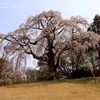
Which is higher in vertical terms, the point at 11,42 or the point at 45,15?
the point at 45,15

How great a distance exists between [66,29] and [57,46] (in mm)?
2106

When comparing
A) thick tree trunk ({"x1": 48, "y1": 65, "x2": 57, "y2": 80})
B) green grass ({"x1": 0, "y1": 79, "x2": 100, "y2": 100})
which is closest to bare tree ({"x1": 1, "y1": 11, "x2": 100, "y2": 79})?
thick tree trunk ({"x1": 48, "y1": 65, "x2": 57, "y2": 80})

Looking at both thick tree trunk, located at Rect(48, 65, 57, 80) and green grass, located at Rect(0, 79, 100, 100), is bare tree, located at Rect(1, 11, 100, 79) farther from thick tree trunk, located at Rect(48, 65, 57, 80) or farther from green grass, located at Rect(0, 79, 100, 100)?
green grass, located at Rect(0, 79, 100, 100)

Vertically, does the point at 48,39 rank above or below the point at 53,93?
above

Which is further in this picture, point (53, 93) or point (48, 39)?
point (48, 39)

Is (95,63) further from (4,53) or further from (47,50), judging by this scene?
(4,53)

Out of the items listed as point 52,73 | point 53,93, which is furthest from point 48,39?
point 53,93

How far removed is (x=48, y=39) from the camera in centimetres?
2112

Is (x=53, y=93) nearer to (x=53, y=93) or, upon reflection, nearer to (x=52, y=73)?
(x=53, y=93)

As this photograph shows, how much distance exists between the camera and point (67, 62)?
26562mm

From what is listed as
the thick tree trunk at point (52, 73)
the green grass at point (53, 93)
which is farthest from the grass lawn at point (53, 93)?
the thick tree trunk at point (52, 73)

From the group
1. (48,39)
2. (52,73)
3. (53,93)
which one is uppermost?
(48,39)

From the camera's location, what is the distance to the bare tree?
68.8ft

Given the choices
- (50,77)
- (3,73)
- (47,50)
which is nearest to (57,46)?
(47,50)
